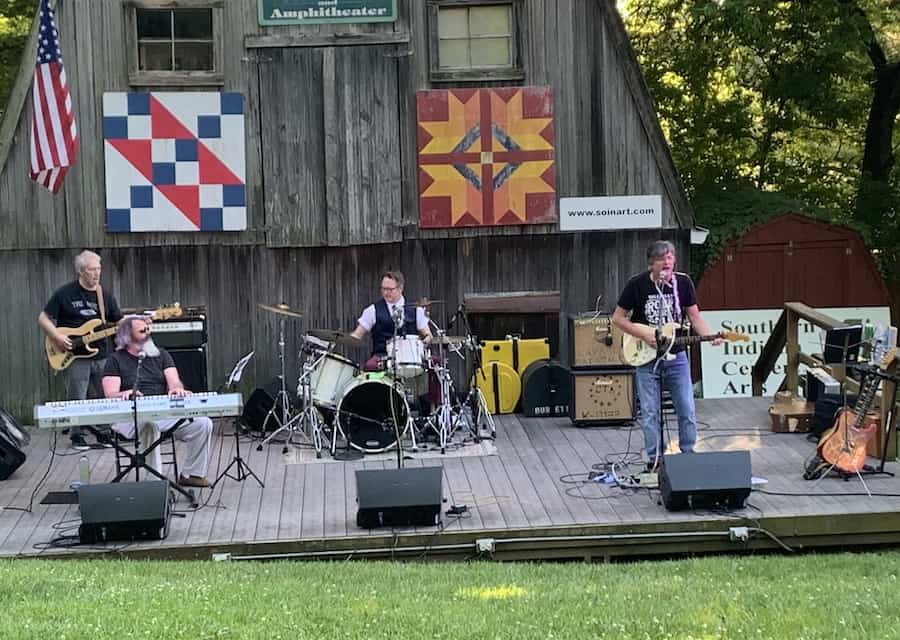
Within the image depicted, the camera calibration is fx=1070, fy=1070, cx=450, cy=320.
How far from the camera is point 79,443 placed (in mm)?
9734

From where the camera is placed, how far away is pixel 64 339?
8789 mm

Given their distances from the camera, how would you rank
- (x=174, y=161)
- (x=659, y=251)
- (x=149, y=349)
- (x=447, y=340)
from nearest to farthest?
1. (x=659, y=251)
2. (x=149, y=349)
3. (x=447, y=340)
4. (x=174, y=161)

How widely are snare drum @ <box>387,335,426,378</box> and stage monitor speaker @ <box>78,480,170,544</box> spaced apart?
2.51 meters

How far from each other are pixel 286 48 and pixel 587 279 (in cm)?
395

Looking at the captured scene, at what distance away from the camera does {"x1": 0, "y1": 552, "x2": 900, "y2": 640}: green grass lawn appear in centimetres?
457

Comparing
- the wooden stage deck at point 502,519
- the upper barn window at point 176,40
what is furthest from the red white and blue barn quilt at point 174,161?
the wooden stage deck at point 502,519

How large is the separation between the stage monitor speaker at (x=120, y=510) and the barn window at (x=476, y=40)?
5864 millimetres

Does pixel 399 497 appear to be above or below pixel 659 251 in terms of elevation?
below

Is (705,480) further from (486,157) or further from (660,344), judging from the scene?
(486,157)

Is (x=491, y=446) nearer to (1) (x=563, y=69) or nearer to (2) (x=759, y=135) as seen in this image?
(1) (x=563, y=69)

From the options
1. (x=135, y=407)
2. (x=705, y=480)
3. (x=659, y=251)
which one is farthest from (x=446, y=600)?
(x=659, y=251)

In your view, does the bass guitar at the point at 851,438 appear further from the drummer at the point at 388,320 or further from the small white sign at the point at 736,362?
the small white sign at the point at 736,362

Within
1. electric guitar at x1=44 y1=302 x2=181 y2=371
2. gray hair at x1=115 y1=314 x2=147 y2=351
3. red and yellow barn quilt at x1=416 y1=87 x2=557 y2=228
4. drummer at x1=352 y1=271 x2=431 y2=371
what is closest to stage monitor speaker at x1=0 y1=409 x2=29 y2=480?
electric guitar at x1=44 y1=302 x2=181 y2=371

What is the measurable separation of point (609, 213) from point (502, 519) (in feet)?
16.2
